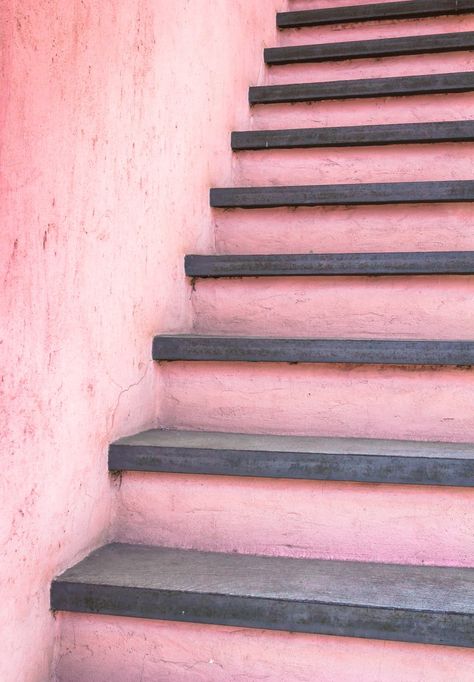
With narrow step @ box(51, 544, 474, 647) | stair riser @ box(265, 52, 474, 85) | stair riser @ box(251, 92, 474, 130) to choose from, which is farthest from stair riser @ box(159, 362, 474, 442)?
stair riser @ box(265, 52, 474, 85)

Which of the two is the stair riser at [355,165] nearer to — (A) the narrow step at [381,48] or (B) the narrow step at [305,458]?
(A) the narrow step at [381,48]

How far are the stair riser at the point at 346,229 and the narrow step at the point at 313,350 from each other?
544mm

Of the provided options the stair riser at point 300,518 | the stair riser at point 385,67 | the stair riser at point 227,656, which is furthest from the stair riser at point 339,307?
the stair riser at point 385,67

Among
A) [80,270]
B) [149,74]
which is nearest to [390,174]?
[149,74]

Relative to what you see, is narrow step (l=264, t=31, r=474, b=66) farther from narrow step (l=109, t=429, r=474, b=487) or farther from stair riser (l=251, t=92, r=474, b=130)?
narrow step (l=109, t=429, r=474, b=487)

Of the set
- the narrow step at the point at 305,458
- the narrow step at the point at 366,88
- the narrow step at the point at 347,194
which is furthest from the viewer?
the narrow step at the point at 366,88

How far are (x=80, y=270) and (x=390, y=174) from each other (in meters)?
1.25

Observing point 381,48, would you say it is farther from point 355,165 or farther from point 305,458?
point 305,458

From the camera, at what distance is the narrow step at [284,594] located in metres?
0.98

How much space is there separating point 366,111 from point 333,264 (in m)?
1.02

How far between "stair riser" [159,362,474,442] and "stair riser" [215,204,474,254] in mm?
571

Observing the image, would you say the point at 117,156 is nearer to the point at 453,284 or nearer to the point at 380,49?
the point at 453,284

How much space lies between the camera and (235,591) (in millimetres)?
1048

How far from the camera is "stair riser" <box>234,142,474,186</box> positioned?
2.02 meters
